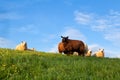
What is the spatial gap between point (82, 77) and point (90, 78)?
1.39 feet

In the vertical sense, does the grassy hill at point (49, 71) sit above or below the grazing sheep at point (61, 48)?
below

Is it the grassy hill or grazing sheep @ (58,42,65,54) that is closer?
the grassy hill

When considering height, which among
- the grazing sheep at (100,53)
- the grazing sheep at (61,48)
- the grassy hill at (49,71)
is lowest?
the grassy hill at (49,71)

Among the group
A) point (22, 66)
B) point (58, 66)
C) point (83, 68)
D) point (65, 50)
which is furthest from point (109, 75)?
point (65, 50)

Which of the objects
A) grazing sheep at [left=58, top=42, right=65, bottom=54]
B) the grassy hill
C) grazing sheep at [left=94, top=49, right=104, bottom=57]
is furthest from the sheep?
grazing sheep at [left=94, top=49, right=104, bottom=57]

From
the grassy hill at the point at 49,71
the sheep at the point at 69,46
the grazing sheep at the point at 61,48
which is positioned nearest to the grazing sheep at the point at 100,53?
the sheep at the point at 69,46

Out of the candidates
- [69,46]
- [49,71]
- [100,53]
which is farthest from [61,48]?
[100,53]

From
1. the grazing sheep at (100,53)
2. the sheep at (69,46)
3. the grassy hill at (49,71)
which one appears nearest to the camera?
the grassy hill at (49,71)

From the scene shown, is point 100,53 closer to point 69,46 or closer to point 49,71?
point 69,46

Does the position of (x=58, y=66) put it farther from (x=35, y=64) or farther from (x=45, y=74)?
(x=45, y=74)

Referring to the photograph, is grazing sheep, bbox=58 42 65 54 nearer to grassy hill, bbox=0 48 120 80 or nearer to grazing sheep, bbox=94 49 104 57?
grassy hill, bbox=0 48 120 80

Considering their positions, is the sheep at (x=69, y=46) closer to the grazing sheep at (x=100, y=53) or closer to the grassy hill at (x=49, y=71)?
the grassy hill at (x=49, y=71)

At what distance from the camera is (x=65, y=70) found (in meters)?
17.1

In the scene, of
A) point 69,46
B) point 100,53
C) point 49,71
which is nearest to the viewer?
→ point 49,71
